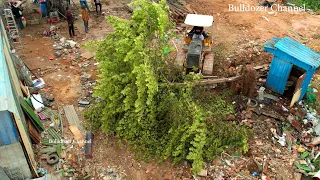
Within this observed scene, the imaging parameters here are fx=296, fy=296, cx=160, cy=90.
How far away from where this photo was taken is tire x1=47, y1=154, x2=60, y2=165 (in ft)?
22.9

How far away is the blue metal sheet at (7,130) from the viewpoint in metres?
5.50

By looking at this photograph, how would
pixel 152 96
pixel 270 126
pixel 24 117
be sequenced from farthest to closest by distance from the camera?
pixel 270 126
pixel 24 117
pixel 152 96

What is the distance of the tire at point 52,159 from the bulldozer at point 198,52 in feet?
13.7

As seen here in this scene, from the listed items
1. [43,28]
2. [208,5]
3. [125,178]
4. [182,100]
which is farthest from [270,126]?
[43,28]

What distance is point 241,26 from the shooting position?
13.5 meters

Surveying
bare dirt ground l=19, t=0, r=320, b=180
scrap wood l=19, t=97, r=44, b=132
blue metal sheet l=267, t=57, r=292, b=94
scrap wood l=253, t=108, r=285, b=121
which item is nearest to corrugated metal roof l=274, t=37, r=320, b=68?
blue metal sheet l=267, t=57, r=292, b=94

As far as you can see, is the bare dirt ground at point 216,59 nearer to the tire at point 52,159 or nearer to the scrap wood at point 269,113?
the scrap wood at point 269,113

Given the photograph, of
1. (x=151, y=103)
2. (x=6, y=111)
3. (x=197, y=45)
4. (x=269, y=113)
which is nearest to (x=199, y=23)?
(x=197, y=45)

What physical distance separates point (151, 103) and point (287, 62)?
4047mm

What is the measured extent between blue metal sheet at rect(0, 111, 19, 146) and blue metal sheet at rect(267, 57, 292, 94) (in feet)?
22.4

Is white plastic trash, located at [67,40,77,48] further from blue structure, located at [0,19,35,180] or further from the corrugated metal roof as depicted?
the corrugated metal roof

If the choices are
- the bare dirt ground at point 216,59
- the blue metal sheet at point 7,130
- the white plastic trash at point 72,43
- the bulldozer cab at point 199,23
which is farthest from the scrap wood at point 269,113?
the white plastic trash at point 72,43

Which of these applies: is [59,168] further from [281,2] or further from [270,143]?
[281,2]

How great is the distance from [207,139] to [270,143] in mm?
1770
